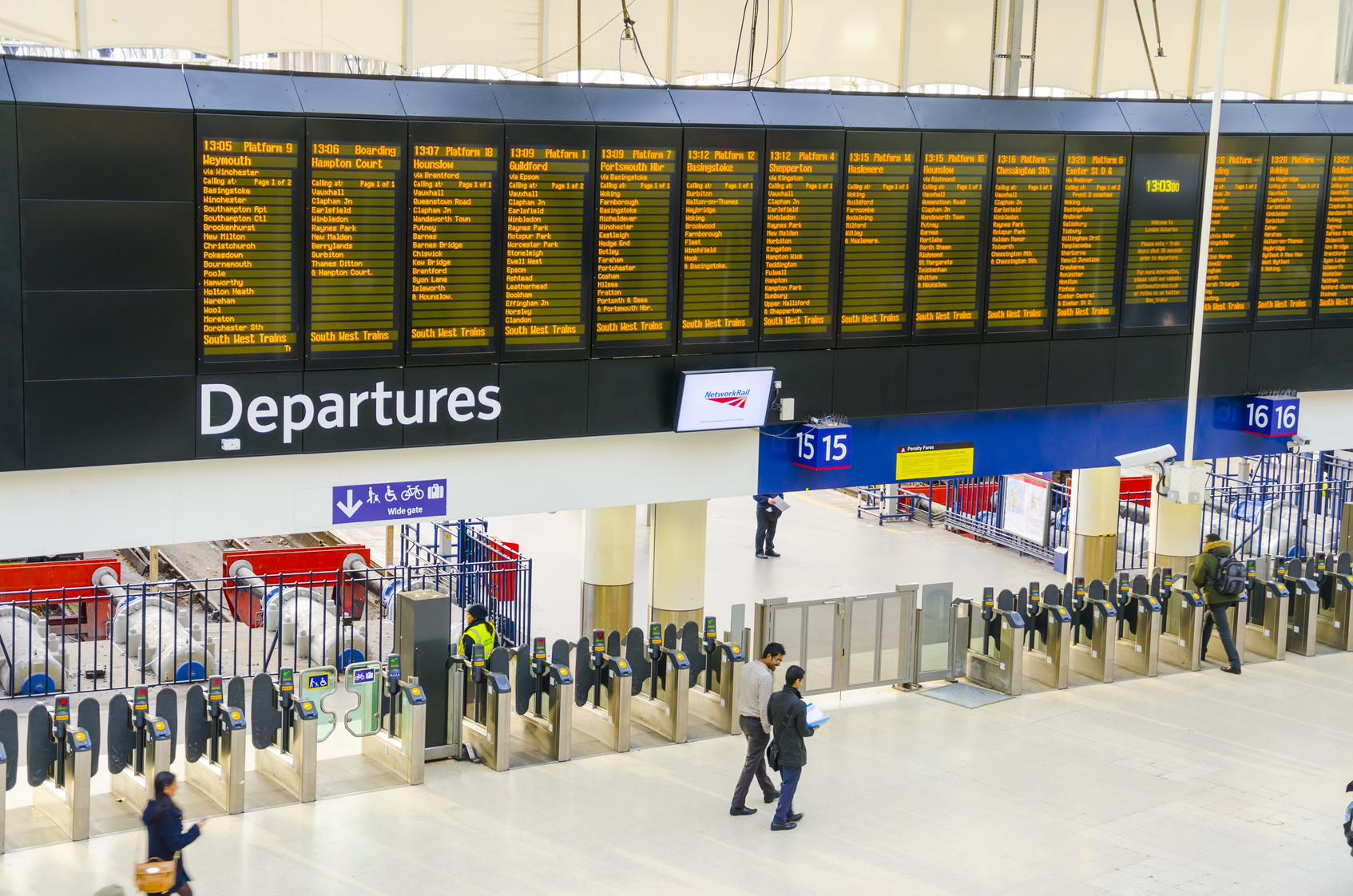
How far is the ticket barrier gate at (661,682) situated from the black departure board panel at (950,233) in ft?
10.7

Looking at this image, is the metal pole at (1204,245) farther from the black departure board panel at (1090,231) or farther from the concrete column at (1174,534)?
the concrete column at (1174,534)

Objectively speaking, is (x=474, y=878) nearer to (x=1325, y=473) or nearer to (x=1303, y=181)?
(x=1303, y=181)

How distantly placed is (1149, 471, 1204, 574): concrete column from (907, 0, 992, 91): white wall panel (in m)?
5.90

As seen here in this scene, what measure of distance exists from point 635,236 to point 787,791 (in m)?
4.10

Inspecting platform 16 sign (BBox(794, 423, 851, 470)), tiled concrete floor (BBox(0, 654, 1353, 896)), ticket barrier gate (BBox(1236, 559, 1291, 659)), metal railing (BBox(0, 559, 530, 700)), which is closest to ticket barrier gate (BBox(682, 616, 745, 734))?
tiled concrete floor (BBox(0, 654, 1353, 896))

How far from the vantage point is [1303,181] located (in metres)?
13.3

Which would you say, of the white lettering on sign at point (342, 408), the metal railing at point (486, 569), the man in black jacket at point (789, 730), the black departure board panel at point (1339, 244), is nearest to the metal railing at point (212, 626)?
the metal railing at point (486, 569)

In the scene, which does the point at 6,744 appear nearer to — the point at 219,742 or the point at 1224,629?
the point at 219,742

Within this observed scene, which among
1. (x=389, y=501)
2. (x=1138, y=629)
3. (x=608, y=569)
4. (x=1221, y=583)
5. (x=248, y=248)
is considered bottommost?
(x=1138, y=629)

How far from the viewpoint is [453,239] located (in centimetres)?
1035

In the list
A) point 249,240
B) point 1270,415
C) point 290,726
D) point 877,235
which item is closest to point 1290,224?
point 1270,415

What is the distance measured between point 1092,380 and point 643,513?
1032 centimetres

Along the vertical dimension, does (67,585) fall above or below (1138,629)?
below

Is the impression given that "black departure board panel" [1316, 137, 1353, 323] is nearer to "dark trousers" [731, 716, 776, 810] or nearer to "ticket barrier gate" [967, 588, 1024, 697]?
"ticket barrier gate" [967, 588, 1024, 697]
